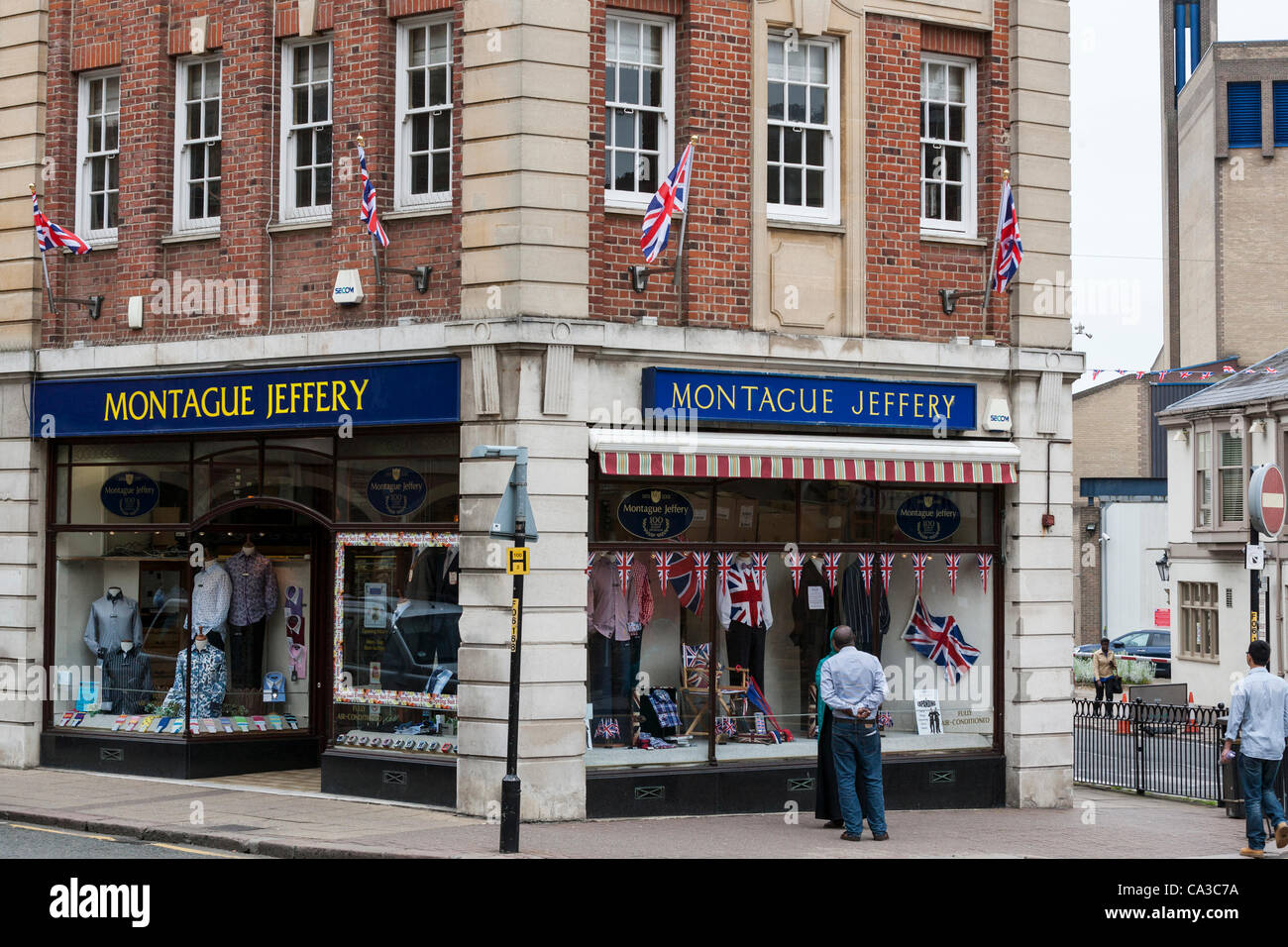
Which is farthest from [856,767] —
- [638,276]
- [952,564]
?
[638,276]

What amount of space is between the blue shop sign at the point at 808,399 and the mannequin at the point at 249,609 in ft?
18.1

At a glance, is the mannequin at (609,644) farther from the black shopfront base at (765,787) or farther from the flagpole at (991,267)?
the flagpole at (991,267)

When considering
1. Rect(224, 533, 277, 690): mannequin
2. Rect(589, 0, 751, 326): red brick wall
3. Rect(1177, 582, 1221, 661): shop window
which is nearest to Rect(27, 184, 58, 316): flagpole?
Rect(224, 533, 277, 690): mannequin

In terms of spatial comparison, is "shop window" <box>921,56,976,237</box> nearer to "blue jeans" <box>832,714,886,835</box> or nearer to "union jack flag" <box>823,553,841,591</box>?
"union jack flag" <box>823,553,841,591</box>

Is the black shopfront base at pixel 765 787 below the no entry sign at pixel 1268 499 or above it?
below

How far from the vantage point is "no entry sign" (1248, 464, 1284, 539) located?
16875 millimetres

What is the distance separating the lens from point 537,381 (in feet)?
48.0

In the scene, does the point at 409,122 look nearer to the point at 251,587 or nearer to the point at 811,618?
the point at 251,587

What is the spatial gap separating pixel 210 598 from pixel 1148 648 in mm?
30688

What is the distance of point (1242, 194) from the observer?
54.9m

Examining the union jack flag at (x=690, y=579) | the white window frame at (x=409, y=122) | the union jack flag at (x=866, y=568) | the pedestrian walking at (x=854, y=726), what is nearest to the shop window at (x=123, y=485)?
the white window frame at (x=409, y=122)

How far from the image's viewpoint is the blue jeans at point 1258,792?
13.4 metres

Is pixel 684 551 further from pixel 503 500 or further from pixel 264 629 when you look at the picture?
pixel 264 629

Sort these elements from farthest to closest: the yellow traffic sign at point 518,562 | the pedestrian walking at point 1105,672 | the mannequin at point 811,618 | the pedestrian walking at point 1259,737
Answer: the pedestrian walking at point 1105,672 < the mannequin at point 811,618 < the pedestrian walking at point 1259,737 < the yellow traffic sign at point 518,562
